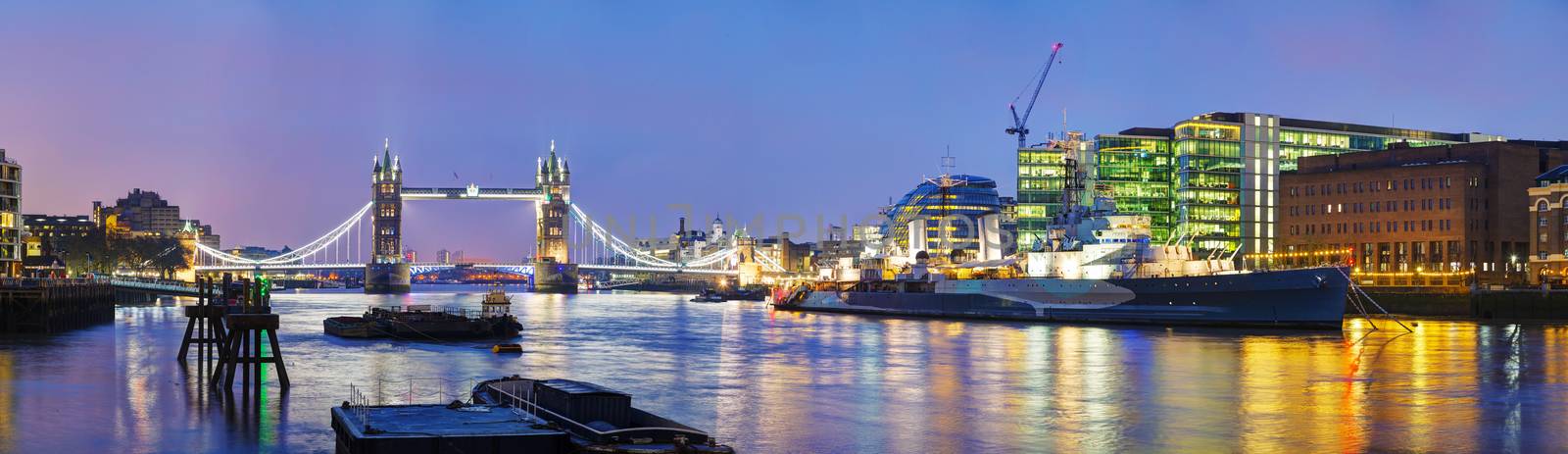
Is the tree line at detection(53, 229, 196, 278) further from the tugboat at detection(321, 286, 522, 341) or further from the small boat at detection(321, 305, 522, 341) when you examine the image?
the small boat at detection(321, 305, 522, 341)

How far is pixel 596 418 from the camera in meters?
26.2

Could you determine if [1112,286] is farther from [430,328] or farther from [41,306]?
[41,306]

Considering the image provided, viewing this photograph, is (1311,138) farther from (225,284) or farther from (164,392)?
(164,392)

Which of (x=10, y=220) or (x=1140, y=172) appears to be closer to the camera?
(x=10, y=220)

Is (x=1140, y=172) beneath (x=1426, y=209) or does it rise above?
above

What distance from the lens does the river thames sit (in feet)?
96.2

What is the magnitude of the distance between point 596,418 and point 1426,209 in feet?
335

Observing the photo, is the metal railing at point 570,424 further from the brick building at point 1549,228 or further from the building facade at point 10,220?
the brick building at point 1549,228

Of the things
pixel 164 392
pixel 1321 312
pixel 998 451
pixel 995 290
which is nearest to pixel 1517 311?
pixel 1321 312

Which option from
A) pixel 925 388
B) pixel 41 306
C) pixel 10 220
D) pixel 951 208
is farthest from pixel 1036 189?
pixel 925 388

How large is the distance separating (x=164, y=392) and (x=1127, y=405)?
85.9ft

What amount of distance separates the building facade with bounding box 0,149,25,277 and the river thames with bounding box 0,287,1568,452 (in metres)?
21.9

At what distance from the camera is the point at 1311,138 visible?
451 ft

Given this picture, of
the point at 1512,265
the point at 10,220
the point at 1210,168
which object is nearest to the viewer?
the point at 10,220
